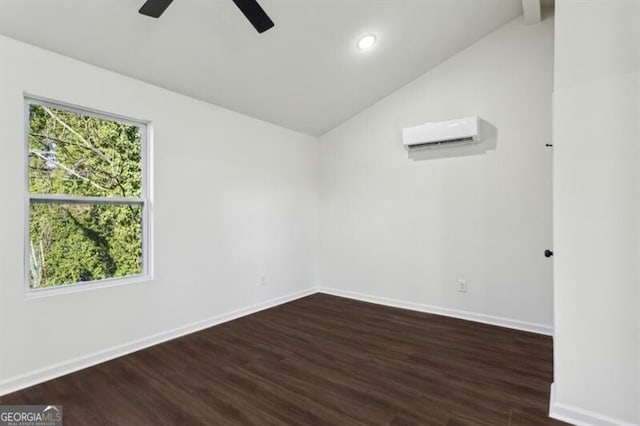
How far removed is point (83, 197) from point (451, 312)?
3.81 m

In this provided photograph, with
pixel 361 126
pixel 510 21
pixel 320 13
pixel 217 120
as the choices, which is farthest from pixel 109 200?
pixel 510 21

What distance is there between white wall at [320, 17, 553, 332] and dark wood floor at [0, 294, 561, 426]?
53 cm

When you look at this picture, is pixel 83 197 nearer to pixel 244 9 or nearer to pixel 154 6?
pixel 154 6

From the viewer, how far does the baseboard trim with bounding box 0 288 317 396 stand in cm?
219

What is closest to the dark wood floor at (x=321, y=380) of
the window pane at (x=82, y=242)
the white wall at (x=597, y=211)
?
the white wall at (x=597, y=211)

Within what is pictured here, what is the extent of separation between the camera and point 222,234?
3570 mm

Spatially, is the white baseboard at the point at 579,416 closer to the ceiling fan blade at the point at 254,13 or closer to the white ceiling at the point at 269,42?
the ceiling fan blade at the point at 254,13

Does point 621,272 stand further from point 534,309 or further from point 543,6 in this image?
point 543,6

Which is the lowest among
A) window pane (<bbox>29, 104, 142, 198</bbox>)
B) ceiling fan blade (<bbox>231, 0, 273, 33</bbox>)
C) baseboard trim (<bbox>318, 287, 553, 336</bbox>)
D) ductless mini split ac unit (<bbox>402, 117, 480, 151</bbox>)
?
baseboard trim (<bbox>318, 287, 553, 336</bbox>)

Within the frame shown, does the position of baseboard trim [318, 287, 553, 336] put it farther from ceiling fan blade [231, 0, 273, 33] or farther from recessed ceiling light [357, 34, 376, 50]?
ceiling fan blade [231, 0, 273, 33]

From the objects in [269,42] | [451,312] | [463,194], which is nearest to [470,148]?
[463,194]

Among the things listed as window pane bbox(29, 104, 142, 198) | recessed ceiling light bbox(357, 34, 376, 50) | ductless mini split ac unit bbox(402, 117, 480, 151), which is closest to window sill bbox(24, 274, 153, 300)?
window pane bbox(29, 104, 142, 198)

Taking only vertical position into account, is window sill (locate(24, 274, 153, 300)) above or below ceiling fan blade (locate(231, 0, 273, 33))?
below

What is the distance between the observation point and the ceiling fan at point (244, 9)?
1.84 meters
